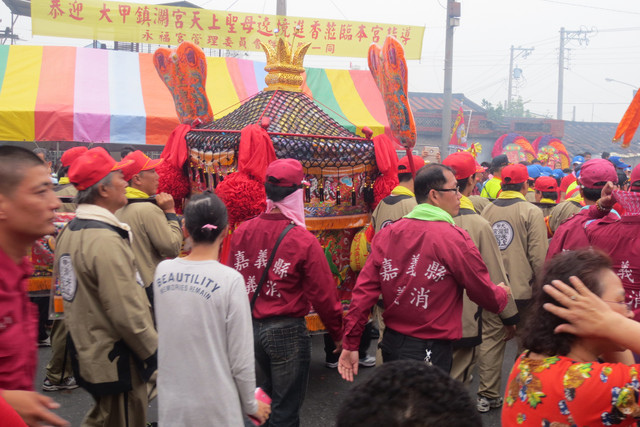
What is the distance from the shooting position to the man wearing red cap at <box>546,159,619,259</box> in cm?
362

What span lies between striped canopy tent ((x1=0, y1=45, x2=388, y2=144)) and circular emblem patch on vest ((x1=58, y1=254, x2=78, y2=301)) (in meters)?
6.28

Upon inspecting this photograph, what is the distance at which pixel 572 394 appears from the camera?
5.10 feet

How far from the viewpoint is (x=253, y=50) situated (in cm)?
1259

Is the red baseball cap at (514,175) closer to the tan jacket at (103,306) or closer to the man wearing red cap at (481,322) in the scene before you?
the man wearing red cap at (481,322)

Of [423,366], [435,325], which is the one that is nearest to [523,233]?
[435,325]

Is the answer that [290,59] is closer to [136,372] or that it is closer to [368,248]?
[368,248]

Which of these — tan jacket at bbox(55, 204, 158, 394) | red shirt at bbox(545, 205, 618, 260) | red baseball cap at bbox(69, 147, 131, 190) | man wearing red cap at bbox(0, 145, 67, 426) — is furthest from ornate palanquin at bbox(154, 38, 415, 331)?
man wearing red cap at bbox(0, 145, 67, 426)

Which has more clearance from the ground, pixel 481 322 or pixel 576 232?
pixel 576 232

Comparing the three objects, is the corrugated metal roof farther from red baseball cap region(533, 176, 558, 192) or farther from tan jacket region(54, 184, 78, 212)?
tan jacket region(54, 184, 78, 212)

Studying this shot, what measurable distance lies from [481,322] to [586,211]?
1.01 m

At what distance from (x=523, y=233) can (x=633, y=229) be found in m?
1.68

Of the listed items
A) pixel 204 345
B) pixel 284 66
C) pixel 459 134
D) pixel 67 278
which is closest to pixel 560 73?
pixel 459 134

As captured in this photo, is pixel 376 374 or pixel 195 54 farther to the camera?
pixel 195 54

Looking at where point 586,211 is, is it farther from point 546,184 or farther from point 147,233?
point 147,233
